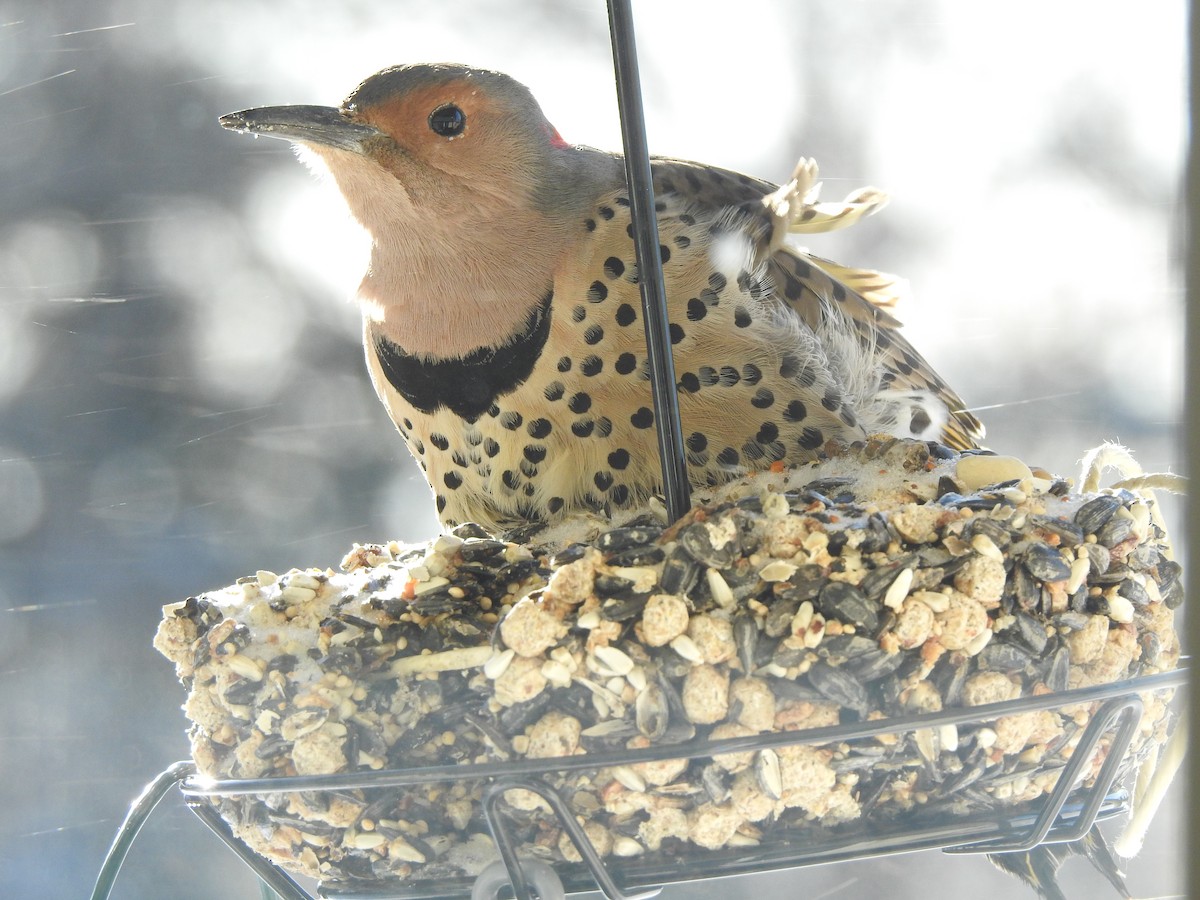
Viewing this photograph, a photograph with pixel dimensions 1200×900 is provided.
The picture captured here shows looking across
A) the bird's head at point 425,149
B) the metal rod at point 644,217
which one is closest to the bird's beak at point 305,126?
the bird's head at point 425,149

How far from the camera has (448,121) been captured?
78.1 inches

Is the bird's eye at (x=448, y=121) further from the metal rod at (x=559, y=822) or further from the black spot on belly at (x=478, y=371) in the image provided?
the metal rod at (x=559, y=822)

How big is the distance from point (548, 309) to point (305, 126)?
1.37 feet

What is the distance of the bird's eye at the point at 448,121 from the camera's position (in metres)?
1.97

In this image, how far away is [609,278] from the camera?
1.88m

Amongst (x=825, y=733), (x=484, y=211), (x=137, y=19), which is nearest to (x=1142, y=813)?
(x=825, y=733)

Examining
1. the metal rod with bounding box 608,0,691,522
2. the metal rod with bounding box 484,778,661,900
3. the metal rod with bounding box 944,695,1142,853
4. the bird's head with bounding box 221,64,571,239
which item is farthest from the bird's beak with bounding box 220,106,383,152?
the metal rod with bounding box 944,695,1142,853

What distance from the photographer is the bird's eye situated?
1971 mm

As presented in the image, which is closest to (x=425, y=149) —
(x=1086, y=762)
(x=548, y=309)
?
(x=548, y=309)

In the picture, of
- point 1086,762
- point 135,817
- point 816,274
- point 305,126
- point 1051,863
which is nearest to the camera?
point 1086,762

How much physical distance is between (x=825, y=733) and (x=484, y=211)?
1.03 metres

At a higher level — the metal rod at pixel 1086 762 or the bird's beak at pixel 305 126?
the bird's beak at pixel 305 126

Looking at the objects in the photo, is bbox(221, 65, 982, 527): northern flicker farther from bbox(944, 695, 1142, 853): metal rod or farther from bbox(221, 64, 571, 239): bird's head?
bbox(944, 695, 1142, 853): metal rod

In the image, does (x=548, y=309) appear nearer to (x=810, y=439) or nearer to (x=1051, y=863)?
(x=810, y=439)
